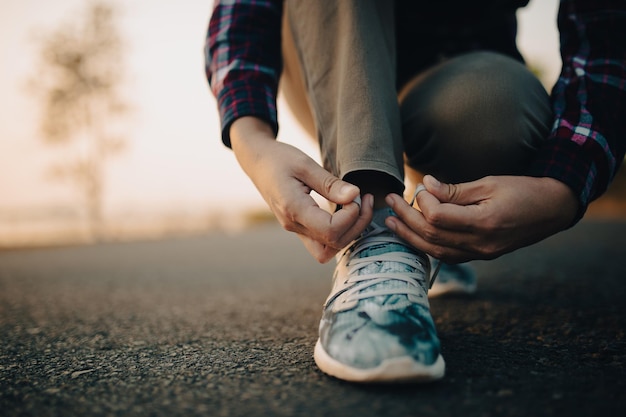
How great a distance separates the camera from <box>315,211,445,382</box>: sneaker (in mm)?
602

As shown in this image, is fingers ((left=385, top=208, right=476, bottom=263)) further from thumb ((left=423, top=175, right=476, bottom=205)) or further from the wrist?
the wrist

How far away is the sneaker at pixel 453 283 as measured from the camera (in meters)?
1.35

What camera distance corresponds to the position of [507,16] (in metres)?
1.24

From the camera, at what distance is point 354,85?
83 cm

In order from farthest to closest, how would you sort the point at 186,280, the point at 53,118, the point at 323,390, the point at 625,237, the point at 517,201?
1. the point at 53,118
2. the point at 625,237
3. the point at 186,280
4. the point at 517,201
5. the point at 323,390

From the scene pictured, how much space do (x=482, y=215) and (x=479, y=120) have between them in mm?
277

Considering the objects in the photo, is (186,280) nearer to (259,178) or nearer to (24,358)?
(24,358)

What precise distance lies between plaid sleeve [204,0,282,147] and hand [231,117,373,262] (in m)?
0.12

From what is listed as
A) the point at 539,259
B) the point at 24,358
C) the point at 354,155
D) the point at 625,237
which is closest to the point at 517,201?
the point at 354,155

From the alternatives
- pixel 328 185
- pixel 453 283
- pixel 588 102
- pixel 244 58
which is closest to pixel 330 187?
pixel 328 185

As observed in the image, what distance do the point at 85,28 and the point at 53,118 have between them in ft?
6.59

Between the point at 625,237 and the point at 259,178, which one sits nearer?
the point at 259,178

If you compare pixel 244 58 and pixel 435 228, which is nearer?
pixel 435 228

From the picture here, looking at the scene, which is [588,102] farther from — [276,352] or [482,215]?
[276,352]
